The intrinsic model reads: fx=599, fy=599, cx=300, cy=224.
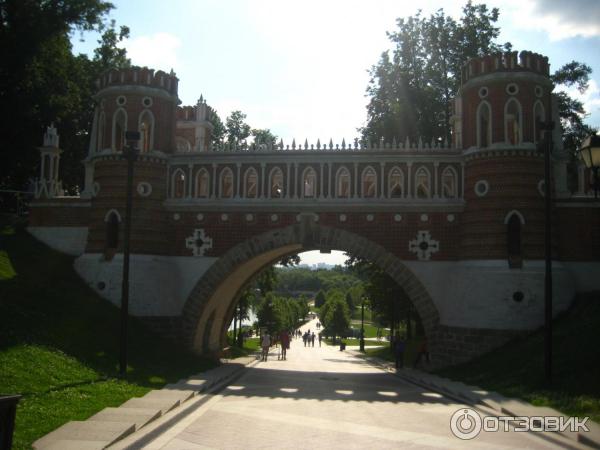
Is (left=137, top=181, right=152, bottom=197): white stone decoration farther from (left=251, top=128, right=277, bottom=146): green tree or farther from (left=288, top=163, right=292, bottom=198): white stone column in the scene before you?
(left=251, top=128, right=277, bottom=146): green tree

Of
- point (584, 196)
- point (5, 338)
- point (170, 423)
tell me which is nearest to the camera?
point (170, 423)

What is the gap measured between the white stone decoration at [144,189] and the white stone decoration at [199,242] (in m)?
2.26

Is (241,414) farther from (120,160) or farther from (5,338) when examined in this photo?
(120,160)

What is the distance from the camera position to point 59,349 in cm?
1459

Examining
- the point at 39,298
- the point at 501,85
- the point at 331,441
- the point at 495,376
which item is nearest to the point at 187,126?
the point at 39,298

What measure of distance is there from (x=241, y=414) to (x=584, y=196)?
589 inches

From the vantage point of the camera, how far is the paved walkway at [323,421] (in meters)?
9.41

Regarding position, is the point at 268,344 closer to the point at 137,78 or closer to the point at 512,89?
the point at 137,78

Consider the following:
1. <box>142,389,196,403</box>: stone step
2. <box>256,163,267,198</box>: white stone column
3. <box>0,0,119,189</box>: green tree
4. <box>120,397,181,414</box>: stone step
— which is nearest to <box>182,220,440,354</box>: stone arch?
<box>256,163,267,198</box>: white stone column

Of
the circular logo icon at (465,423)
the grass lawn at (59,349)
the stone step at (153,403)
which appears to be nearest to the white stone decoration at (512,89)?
the circular logo icon at (465,423)

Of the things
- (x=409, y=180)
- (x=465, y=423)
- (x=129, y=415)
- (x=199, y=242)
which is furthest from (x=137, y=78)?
(x=465, y=423)

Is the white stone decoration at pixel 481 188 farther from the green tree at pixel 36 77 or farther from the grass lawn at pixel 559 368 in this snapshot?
the green tree at pixel 36 77

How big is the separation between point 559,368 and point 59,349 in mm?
11955

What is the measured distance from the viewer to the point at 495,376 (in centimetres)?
1577
